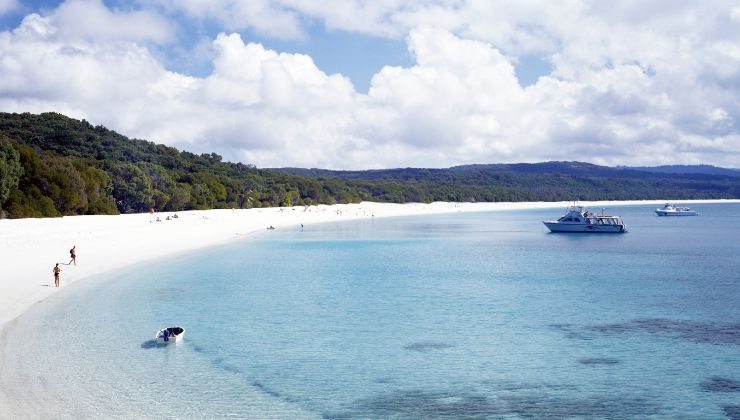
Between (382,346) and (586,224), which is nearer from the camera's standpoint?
(382,346)

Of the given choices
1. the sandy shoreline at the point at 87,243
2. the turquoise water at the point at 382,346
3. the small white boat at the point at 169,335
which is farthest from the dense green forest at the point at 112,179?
the small white boat at the point at 169,335

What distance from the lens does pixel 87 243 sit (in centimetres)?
4694

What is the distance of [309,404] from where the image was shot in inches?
572

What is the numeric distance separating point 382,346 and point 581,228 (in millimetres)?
67627

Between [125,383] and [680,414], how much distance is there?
12704 mm

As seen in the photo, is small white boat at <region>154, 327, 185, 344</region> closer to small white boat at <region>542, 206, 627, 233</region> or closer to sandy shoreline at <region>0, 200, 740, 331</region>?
sandy shoreline at <region>0, 200, 740, 331</region>

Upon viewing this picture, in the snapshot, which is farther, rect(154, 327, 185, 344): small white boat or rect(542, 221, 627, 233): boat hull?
rect(542, 221, 627, 233): boat hull

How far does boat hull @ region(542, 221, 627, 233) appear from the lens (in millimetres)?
80931

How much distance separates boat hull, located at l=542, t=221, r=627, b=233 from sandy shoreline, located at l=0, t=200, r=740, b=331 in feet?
123

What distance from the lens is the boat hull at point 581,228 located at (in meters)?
80.9

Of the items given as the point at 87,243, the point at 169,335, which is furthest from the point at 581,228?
the point at 169,335

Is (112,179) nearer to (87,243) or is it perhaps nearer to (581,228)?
(87,243)

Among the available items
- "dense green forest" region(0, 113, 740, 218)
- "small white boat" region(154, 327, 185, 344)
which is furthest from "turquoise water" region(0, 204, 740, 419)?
"dense green forest" region(0, 113, 740, 218)

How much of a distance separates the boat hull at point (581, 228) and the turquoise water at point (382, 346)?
133 ft
